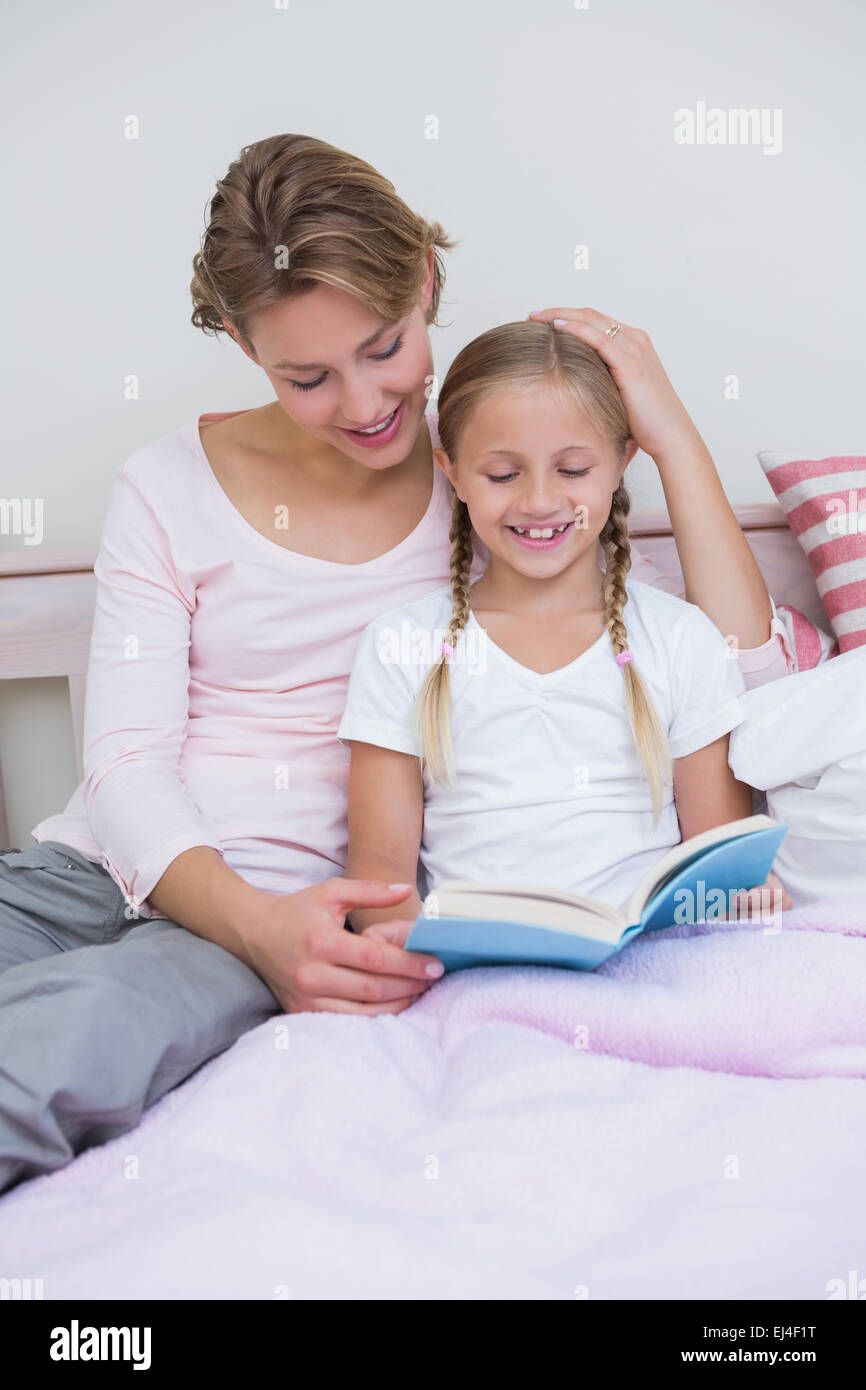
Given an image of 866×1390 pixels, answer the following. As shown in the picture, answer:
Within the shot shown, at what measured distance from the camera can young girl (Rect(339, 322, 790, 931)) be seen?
1.14 metres

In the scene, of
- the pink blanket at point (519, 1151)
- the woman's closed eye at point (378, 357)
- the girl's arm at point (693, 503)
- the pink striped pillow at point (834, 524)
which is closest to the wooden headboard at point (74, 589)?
the pink striped pillow at point (834, 524)

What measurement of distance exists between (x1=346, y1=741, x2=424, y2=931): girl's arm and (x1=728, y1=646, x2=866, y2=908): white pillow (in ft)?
1.05

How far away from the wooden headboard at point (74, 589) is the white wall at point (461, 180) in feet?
0.35

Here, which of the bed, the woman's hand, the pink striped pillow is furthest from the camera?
the pink striped pillow

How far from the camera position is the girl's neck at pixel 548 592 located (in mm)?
1225

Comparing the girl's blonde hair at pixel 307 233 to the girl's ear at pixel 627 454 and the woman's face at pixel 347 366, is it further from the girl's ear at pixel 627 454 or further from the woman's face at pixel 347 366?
the girl's ear at pixel 627 454

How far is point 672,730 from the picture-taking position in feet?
3.87

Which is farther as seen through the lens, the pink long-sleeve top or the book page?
the pink long-sleeve top

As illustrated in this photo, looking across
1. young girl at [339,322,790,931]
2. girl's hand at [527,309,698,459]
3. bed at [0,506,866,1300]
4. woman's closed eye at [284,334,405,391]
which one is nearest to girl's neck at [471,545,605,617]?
young girl at [339,322,790,931]

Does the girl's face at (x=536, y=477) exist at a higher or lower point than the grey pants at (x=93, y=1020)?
higher

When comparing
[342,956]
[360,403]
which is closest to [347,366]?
[360,403]

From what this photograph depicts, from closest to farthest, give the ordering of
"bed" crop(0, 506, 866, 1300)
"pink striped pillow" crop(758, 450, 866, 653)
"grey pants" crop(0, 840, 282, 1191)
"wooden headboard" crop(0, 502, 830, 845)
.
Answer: "bed" crop(0, 506, 866, 1300), "grey pants" crop(0, 840, 282, 1191), "pink striped pillow" crop(758, 450, 866, 653), "wooden headboard" crop(0, 502, 830, 845)

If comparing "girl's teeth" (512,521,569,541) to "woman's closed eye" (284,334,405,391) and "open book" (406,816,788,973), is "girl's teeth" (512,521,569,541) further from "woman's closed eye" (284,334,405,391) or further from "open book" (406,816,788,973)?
"open book" (406,816,788,973)

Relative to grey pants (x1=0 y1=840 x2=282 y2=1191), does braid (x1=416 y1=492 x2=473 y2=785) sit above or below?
above
